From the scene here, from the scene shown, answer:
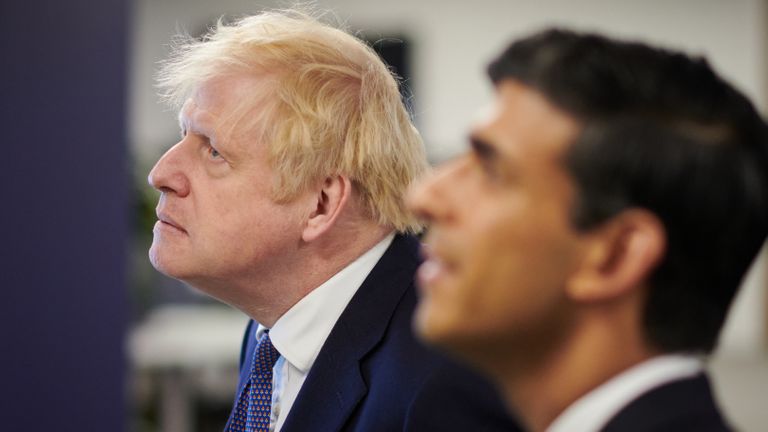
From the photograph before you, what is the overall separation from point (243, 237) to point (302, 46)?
0.33 m

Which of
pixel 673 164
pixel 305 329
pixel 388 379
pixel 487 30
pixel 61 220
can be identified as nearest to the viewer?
pixel 673 164

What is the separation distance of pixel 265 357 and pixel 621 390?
31.7 inches

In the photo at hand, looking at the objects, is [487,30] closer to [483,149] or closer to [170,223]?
[170,223]

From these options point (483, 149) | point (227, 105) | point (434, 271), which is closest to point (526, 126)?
point (483, 149)

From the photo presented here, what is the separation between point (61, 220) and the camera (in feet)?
8.04

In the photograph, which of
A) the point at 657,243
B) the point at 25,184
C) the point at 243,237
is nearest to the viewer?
the point at 657,243

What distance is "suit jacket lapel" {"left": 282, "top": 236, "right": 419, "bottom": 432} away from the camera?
138cm

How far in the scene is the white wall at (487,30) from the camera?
27.9 ft

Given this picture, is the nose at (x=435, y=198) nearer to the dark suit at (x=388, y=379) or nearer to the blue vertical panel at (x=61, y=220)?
Result: the dark suit at (x=388, y=379)

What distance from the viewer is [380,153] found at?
1.49 metres

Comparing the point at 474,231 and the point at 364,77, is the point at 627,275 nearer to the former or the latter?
the point at 474,231

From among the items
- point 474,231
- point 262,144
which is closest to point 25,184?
point 262,144

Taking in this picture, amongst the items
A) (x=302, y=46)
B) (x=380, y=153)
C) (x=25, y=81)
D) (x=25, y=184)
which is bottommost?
(x=25, y=184)

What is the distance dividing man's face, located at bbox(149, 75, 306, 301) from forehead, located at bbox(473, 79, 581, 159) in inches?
24.7
